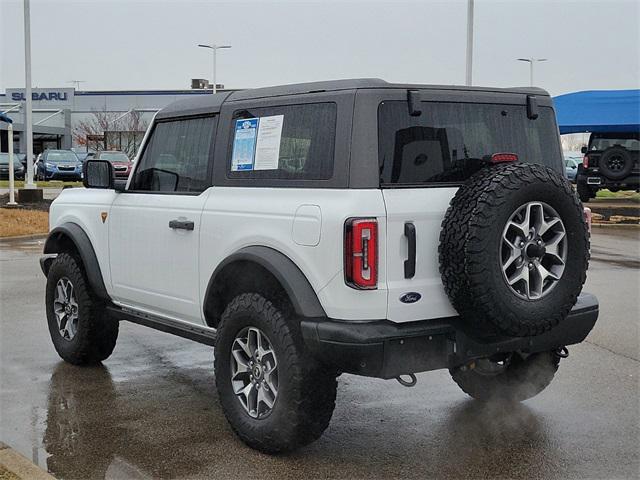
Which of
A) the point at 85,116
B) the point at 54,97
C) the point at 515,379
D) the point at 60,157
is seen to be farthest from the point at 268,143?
the point at 54,97

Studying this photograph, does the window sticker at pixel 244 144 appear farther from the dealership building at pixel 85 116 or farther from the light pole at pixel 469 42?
the dealership building at pixel 85 116

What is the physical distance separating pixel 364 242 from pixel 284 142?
3.10 feet

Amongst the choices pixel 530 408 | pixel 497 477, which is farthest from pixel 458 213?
pixel 530 408

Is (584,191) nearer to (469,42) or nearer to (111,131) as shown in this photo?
(469,42)

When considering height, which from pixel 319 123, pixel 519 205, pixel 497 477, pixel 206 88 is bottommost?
pixel 497 477

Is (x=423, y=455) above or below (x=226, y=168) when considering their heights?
below

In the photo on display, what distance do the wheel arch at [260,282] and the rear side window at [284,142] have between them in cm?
48

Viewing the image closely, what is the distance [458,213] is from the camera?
417 cm

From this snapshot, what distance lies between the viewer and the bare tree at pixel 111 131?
56.1 m

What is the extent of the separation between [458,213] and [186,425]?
2.16m

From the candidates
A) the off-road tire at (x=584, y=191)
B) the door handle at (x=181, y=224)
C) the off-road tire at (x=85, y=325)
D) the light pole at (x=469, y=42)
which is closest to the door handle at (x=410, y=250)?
the door handle at (x=181, y=224)

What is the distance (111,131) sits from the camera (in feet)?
190

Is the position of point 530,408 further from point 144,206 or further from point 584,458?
point 144,206

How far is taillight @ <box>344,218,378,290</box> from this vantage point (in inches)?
160
